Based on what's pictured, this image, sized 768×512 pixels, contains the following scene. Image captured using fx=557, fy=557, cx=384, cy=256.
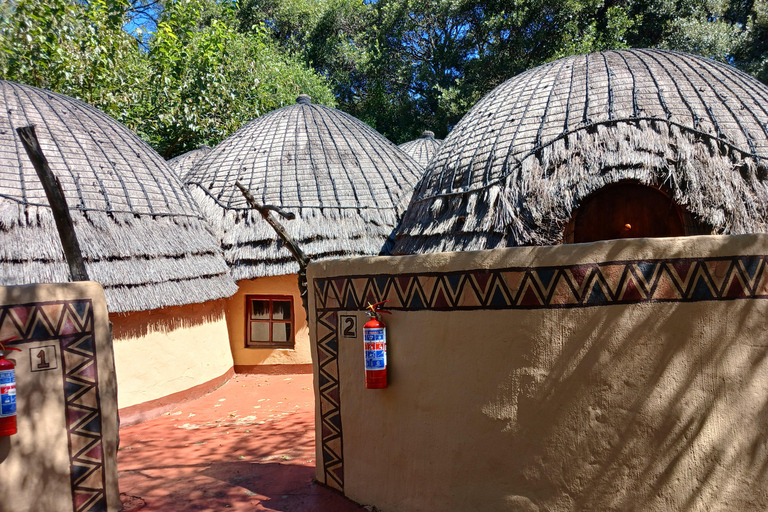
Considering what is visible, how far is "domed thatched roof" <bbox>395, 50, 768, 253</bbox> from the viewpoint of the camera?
18.6 ft

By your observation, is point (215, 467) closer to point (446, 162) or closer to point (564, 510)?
point (564, 510)

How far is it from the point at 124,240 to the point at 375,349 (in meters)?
4.96

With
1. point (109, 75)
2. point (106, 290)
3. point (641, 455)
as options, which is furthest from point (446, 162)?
point (109, 75)

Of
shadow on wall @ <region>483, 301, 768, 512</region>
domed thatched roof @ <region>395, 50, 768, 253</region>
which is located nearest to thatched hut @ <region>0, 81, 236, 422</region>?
domed thatched roof @ <region>395, 50, 768, 253</region>

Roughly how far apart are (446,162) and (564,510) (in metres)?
5.30

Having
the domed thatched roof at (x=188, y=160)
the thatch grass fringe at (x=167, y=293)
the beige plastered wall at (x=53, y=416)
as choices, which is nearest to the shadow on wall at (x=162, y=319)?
the thatch grass fringe at (x=167, y=293)

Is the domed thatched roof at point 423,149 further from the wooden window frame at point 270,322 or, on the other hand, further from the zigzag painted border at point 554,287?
the zigzag painted border at point 554,287

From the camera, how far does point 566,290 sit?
3.12 m

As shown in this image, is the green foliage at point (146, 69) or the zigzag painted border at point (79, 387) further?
the green foliage at point (146, 69)

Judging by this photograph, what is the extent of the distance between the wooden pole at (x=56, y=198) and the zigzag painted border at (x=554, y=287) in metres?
2.02

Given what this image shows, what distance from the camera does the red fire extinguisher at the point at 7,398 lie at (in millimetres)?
3557

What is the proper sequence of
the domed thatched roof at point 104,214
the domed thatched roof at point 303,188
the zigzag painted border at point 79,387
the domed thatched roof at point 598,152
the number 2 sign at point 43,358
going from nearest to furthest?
1. the number 2 sign at point 43,358
2. the zigzag painted border at point 79,387
3. the domed thatched roof at point 598,152
4. the domed thatched roof at point 104,214
5. the domed thatched roof at point 303,188

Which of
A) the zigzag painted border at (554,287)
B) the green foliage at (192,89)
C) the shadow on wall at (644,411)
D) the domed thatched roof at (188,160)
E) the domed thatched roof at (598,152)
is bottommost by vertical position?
the shadow on wall at (644,411)

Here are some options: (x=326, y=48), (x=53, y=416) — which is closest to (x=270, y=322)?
(x=53, y=416)
